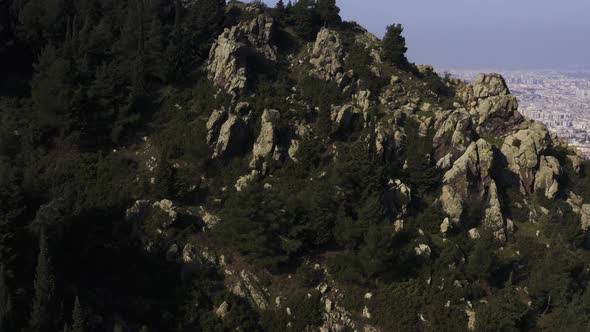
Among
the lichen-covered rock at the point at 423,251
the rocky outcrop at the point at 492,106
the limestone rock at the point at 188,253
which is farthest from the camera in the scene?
the rocky outcrop at the point at 492,106

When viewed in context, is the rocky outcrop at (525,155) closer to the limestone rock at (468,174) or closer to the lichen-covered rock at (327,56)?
the limestone rock at (468,174)

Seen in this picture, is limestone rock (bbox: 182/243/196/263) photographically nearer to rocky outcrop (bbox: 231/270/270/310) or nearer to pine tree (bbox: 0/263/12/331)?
rocky outcrop (bbox: 231/270/270/310)

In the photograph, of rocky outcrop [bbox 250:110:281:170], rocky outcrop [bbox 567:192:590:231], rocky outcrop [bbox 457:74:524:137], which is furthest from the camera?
A: rocky outcrop [bbox 457:74:524:137]

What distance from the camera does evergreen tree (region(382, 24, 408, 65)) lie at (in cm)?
5131

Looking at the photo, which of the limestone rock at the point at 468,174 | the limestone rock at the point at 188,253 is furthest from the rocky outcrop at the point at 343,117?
the limestone rock at the point at 188,253

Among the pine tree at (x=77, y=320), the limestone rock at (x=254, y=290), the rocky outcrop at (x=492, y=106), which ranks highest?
Result: the rocky outcrop at (x=492, y=106)

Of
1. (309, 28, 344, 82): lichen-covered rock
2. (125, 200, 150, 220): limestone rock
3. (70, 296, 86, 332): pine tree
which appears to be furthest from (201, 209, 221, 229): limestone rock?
(309, 28, 344, 82): lichen-covered rock

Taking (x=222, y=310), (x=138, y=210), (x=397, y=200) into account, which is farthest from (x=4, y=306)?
(x=397, y=200)

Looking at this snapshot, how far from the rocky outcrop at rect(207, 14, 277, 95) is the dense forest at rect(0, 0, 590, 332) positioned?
0.24m

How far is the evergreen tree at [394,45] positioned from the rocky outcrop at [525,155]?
50.9 ft

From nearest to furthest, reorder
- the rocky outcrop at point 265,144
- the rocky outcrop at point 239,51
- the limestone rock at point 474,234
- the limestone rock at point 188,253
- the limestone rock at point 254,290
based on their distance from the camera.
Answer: the limestone rock at point 254,290 → the limestone rock at point 188,253 → the limestone rock at point 474,234 → the rocky outcrop at point 265,144 → the rocky outcrop at point 239,51

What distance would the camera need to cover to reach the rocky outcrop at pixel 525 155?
42250mm

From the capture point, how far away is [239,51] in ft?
149

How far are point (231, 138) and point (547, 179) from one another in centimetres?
2879
